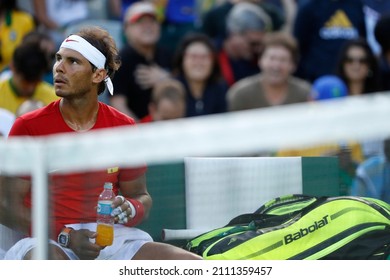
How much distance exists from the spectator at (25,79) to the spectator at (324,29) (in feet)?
7.71

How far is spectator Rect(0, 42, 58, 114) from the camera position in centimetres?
729

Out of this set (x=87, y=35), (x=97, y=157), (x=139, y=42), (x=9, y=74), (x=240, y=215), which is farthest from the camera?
(x=139, y=42)

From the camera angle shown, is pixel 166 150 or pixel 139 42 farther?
pixel 139 42

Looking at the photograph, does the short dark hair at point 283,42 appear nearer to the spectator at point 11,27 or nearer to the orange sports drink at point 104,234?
the spectator at point 11,27

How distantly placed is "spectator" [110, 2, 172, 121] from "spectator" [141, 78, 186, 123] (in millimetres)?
444

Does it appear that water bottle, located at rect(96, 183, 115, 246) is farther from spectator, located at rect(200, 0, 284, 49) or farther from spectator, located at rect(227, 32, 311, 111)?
spectator, located at rect(200, 0, 284, 49)

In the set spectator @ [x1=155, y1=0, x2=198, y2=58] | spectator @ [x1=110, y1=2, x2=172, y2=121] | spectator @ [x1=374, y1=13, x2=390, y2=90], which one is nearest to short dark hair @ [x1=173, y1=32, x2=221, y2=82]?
spectator @ [x1=110, y1=2, x2=172, y2=121]

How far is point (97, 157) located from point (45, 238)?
1.22 ft

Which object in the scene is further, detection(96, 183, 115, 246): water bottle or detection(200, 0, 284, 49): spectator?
detection(200, 0, 284, 49): spectator

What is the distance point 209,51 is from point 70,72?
12.3 feet

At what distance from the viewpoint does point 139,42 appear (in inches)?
332

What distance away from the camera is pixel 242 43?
865 cm

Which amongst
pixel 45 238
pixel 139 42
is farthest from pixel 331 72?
pixel 45 238

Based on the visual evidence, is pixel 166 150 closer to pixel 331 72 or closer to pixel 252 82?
pixel 252 82
